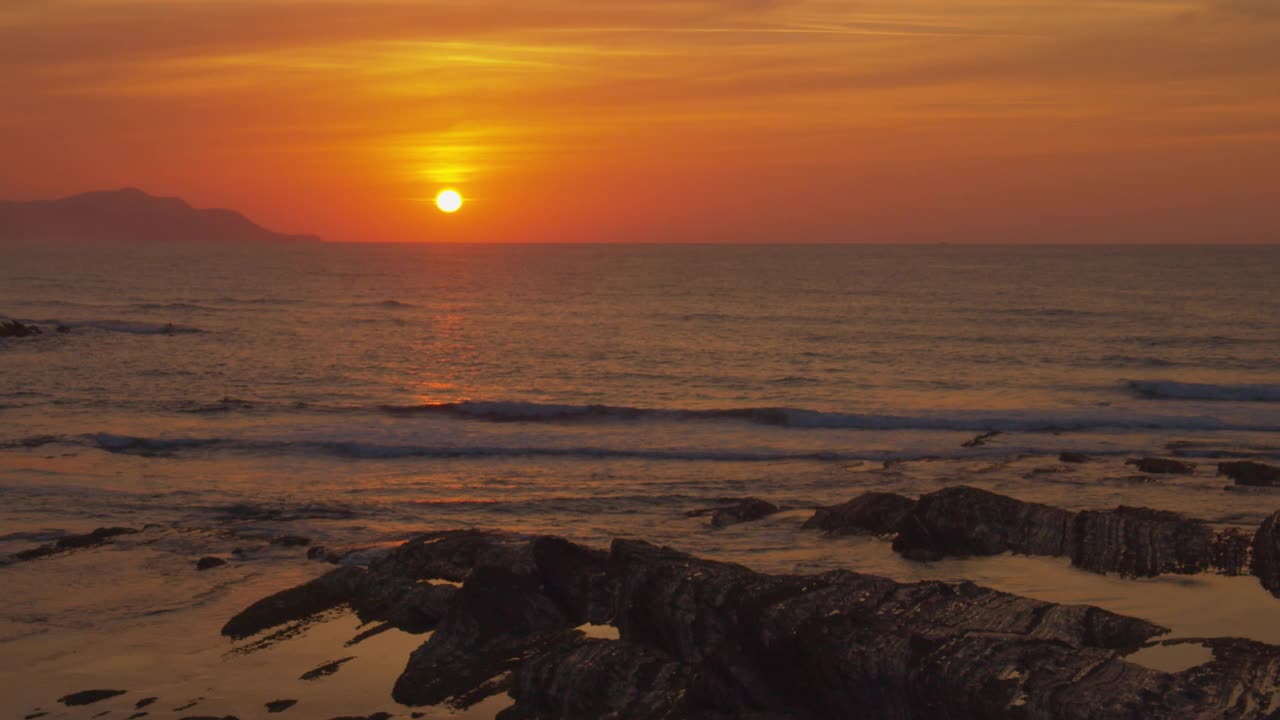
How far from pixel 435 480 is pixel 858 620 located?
1539cm

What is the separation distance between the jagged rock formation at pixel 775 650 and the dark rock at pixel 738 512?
19.0ft

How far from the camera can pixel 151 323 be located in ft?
203

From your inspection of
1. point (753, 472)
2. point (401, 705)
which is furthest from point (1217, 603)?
point (753, 472)

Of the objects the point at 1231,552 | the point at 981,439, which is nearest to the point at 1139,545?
the point at 1231,552

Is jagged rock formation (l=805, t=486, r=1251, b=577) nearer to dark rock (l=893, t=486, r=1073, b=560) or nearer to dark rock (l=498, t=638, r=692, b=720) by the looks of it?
dark rock (l=893, t=486, r=1073, b=560)

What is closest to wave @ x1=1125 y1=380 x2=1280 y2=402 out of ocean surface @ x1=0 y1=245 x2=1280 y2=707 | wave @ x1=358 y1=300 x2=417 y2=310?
ocean surface @ x1=0 y1=245 x2=1280 y2=707

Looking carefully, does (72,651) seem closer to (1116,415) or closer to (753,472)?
(753,472)

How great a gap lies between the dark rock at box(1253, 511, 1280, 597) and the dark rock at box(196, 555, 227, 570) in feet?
45.3

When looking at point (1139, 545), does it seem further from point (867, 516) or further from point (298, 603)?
point (298, 603)

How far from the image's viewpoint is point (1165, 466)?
23.0 meters

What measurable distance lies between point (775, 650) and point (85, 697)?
22.2 feet

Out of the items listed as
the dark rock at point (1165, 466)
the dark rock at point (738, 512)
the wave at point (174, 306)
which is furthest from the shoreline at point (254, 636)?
the wave at point (174, 306)

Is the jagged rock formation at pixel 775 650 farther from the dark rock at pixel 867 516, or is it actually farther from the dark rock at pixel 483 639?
the dark rock at pixel 867 516

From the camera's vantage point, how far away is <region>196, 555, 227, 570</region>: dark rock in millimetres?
15555
